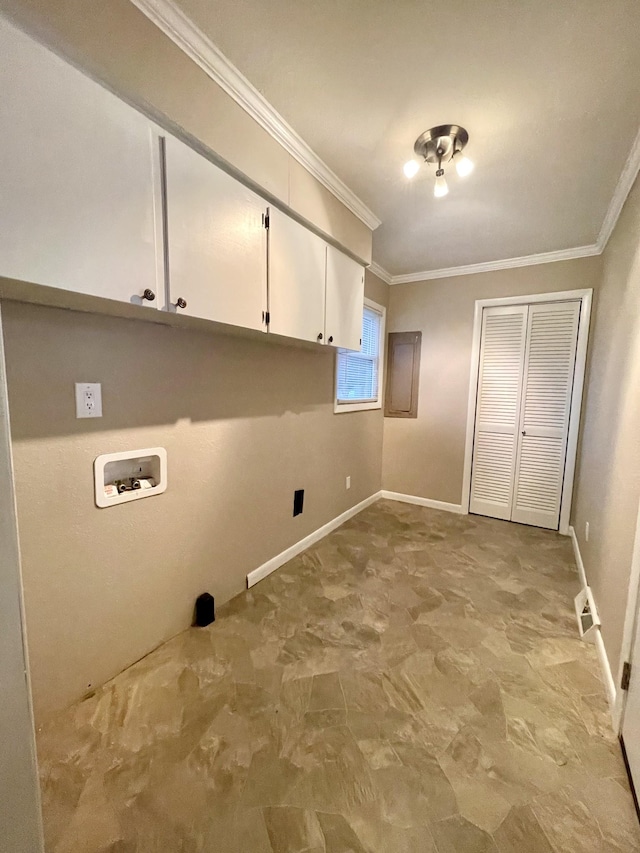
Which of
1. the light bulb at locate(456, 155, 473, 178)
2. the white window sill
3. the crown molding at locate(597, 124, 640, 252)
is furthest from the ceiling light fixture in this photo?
the white window sill

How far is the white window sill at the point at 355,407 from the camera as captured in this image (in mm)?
3150

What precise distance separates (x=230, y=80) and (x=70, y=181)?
900mm

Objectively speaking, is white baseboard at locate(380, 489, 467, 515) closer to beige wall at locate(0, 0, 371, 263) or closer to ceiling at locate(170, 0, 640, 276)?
ceiling at locate(170, 0, 640, 276)

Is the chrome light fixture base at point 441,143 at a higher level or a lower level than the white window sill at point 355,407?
higher

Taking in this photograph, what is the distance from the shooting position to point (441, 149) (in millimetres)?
1777

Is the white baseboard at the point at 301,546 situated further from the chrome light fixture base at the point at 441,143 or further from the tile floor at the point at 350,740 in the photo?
the chrome light fixture base at the point at 441,143

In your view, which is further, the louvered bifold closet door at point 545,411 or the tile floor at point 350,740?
the louvered bifold closet door at point 545,411

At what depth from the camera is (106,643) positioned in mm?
1541

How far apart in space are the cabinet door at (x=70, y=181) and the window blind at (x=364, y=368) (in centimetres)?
200

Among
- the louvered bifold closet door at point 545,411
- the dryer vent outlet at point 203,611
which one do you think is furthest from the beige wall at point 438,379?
the dryer vent outlet at point 203,611

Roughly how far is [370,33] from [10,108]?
123 cm

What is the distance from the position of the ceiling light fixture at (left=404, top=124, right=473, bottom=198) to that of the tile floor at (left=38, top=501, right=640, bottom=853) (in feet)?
8.23

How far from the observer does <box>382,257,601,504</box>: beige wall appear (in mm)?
3568

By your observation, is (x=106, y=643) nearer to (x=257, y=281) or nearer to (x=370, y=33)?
(x=257, y=281)
